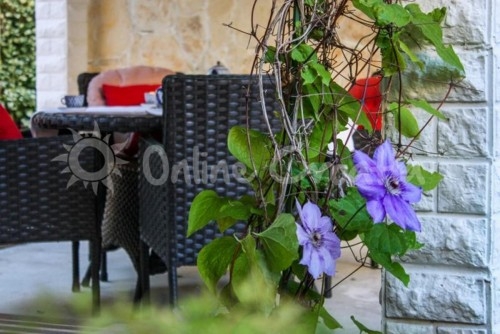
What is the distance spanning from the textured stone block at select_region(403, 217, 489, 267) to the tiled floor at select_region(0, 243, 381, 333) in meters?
1.50

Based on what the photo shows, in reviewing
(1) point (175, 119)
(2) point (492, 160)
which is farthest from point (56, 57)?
(2) point (492, 160)

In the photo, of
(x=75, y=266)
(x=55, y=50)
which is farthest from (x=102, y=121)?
(x=55, y=50)

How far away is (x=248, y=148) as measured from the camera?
→ 1.37 metres

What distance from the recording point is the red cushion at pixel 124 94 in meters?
5.46

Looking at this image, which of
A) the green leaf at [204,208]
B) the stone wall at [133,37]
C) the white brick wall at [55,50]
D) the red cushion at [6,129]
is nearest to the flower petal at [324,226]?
the green leaf at [204,208]

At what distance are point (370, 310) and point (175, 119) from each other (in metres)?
1.16

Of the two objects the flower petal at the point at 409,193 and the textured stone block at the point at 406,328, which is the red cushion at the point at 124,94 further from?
the flower petal at the point at 409,193

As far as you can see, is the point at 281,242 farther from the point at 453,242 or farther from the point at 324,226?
the point at 453,242

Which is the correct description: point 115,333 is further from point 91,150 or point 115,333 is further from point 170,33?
point 170,33

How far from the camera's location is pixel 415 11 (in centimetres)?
138

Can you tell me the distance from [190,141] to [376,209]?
5.27 feet

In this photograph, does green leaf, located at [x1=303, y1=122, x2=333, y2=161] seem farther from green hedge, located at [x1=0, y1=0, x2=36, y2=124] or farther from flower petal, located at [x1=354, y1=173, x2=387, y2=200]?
green hedge, located at [x1=0, y1=0, x2=36, y2=124]

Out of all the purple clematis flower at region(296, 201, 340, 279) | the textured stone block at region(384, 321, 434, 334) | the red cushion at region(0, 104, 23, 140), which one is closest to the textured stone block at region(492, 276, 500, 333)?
the textured stone block at region(384, 321, 434, 334)

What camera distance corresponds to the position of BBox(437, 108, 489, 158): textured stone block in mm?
1527
